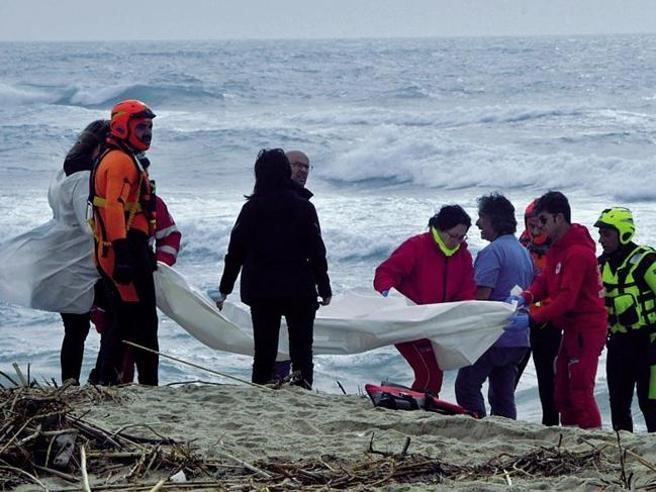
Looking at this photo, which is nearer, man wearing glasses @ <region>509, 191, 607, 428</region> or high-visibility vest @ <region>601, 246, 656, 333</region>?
high-visibility vest @ <region>601, 246, 656, 333</region>

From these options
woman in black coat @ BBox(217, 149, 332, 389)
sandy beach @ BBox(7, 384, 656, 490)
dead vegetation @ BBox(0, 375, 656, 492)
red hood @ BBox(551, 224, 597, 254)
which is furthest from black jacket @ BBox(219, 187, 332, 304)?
dead vegetation @ BBox(0, 375, 656, 492)

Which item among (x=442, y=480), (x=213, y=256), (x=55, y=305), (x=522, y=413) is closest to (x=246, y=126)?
(x=213, y=256)

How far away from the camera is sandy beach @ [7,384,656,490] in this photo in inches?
193

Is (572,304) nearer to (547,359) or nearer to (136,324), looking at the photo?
(547,359)

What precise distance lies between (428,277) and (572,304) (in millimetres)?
967

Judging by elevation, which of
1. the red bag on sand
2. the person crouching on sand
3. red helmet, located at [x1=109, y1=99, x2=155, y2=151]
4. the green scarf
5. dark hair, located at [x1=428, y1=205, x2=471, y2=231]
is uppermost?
red helmet, located at [x1=109, y1=99, x2=155, y2=151]

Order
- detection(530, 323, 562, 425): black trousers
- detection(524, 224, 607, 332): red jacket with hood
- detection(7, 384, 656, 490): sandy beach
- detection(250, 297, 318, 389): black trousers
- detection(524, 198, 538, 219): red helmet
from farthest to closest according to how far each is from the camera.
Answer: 1. detection(530, 323, 562, 425): black trousers
2. detection(524, 198, 538, 219): red helmet
3. detection(250, 297, 318, 389): black trousers
4. detection(524, 224, 607, 332): red jacket with hood
5. detection(7, 384, 656, 490): sandy beach

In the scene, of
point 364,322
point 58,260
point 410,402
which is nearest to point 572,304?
point 410,402

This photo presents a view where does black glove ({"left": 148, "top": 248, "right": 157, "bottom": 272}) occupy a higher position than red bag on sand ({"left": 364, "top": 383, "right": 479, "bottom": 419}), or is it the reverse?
black glove ({"left": 148, "top": 248, "right": 157, "bottom": 272})

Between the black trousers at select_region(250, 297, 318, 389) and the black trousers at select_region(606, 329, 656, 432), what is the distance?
176 centimetres

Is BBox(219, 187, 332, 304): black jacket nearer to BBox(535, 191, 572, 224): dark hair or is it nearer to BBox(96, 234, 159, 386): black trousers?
BBox(96, 234, 159, 386): black trousers

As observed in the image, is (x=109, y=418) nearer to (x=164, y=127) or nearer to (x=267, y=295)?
(x=267, y=295)

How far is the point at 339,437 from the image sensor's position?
589 cm

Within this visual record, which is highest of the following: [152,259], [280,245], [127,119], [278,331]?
[127,119]
